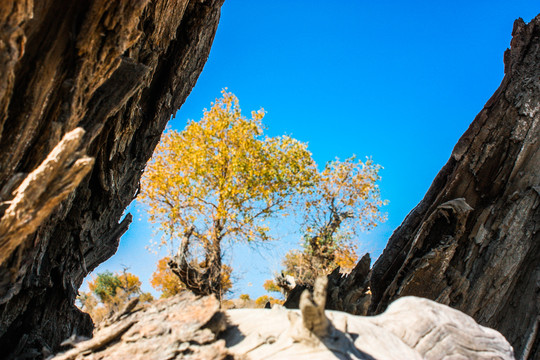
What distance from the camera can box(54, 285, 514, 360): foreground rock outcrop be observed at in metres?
1.81

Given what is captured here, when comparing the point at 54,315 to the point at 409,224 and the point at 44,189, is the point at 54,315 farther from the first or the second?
the point at 409,224

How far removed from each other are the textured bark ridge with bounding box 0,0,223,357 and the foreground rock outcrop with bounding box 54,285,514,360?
73cm

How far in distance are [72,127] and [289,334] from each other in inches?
76.6

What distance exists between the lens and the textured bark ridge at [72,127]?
1914mm

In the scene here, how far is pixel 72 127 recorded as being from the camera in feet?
8.73

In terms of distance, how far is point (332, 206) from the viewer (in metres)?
22.8

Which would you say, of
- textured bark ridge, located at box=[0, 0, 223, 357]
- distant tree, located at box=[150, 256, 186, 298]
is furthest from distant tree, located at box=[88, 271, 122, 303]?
textured bark ridge, located at box=[0, 0, 223, 357]

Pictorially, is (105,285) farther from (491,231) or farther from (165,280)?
(491,231)

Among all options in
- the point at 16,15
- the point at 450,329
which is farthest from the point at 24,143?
the point at 450,329

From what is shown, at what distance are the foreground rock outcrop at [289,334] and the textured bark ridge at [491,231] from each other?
2513 mm

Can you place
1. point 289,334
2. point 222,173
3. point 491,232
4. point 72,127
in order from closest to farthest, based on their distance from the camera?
point 289,334, point 72,127, point 491,232, point 222,173

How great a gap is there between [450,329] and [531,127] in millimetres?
3742

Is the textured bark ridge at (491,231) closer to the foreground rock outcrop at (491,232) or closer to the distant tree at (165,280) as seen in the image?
the foreground rock outcrop at (491,232)

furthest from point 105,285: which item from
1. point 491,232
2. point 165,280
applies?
point 491,232
